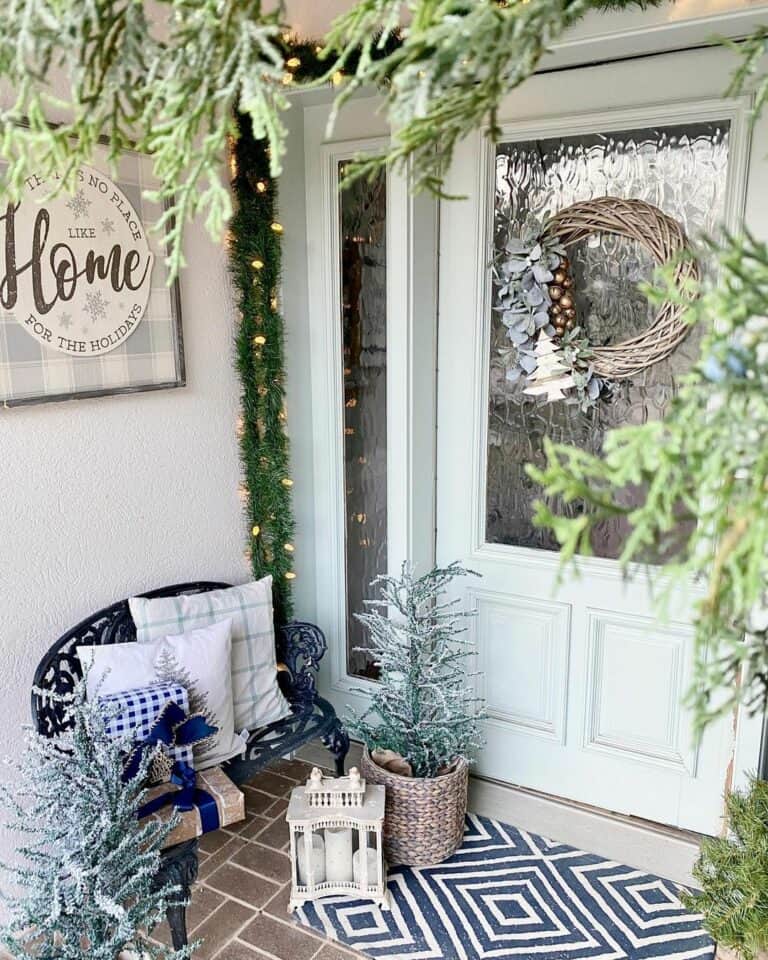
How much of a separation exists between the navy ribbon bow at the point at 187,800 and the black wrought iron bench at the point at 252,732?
0.07 meters

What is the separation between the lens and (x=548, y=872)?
8.20ft

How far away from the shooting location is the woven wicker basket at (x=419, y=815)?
246 cm

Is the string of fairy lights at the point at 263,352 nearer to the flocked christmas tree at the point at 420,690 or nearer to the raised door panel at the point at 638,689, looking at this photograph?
the flocked christmas tree at the point at 420,690

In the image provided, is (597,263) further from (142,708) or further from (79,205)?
(142,708)

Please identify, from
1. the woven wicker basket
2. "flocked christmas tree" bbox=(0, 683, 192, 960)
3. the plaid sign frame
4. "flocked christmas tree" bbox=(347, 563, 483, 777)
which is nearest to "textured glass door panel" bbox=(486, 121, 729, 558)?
"flocked christmas tree" bbox=(347, 563, 483, 777)

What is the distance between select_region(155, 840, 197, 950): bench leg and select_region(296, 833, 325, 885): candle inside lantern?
1.24 ft

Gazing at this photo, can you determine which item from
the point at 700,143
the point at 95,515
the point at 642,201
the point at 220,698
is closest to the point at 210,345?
the point at 95,515

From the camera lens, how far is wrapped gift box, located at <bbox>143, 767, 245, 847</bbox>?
2.09m

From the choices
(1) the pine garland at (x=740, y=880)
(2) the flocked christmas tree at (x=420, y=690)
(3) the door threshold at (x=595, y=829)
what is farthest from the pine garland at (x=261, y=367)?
(1) the pine garland at (x=740, y=880)

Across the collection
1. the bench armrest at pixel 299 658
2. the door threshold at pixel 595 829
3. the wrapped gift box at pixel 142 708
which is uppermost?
the wrapped gift box at pixel 142 708

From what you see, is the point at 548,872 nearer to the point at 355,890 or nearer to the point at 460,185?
the point at 355,890

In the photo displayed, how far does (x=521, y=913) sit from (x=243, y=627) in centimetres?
116

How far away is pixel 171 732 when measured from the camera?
7.03 ft

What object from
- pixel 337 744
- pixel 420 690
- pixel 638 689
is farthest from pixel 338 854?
pixel 638 689
